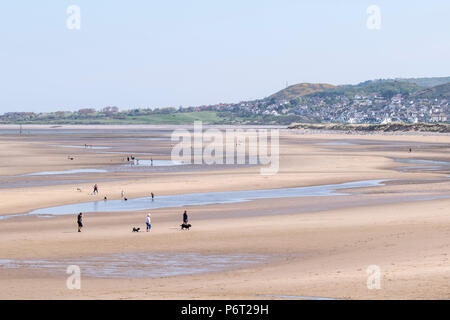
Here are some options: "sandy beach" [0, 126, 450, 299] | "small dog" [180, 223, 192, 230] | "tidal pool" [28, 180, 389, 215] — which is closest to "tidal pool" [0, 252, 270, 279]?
"sandy beach" [0, 126, 450, 299]

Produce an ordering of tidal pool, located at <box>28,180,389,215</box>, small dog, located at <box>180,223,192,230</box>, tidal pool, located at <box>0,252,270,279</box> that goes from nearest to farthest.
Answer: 1. tidal pool, located at <box>0,252,270,279</box>
2. small dog, located at <box>180,223,192,230</box>
3. tidal pool, located at <box>28,180,389,215</box>

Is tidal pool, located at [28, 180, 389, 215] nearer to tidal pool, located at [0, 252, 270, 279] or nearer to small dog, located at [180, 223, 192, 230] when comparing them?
small dog, located at [180, 223, 192, 230]

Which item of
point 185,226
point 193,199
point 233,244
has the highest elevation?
point 185,226

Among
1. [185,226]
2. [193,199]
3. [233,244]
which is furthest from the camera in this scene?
[193,199]

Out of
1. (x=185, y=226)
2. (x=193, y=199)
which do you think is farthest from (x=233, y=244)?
(x=193, y=199)

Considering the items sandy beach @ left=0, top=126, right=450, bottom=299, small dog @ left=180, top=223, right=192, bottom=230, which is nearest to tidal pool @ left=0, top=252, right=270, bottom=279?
sandy beach @ left=0, top=126, right=450, bottom=299

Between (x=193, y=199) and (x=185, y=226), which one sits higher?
(x=185, y=226)

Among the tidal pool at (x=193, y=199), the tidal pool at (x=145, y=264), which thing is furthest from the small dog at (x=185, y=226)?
the tidal pool at (x=193, y=199)

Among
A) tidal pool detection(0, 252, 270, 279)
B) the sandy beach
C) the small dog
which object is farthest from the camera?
the small dog

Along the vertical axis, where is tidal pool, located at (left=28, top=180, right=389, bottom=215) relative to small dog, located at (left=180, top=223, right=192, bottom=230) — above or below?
below

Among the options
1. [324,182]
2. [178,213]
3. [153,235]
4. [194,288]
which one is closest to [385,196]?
[324,182]

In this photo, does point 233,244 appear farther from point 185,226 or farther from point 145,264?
point 145,264

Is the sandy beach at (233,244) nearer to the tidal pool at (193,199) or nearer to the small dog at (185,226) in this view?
the small dog at (185,226)

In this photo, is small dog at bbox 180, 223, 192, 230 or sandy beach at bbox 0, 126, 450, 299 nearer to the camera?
sandy beach at bbox 0, 126, 450, 299
